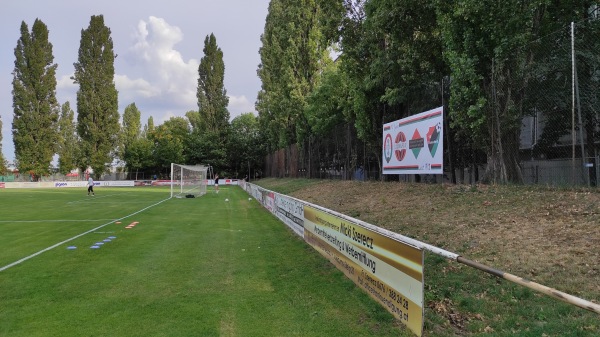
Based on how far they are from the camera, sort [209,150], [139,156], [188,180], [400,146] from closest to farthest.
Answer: [400,146] < [188,180] < [209,150] < [139,156]

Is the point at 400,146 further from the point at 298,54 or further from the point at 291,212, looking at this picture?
the point at 298,54

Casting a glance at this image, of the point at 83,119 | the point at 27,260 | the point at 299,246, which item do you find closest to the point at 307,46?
the point at 299,246

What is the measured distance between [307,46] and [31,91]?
48.1m

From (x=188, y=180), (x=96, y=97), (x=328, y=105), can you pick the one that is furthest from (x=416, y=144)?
(x=96, y=97)

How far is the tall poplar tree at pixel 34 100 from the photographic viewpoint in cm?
5975

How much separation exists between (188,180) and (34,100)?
38906mm

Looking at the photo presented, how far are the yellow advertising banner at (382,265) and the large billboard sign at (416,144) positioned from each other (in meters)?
4.85

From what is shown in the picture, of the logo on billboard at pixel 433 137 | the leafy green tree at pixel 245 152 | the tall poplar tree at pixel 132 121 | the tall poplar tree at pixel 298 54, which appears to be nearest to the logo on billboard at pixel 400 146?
the logo on billboard at pixel 433 137

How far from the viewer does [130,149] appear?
2835 inches

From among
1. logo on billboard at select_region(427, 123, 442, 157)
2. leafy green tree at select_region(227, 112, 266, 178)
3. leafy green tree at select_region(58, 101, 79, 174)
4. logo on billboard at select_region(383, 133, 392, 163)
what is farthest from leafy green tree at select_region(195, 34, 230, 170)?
logo on billboard at select_region(427, 123, 442, 157)

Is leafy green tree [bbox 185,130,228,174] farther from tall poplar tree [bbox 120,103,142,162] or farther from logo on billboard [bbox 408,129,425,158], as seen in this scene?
logo on billboard [bbox 408,129,425,158]

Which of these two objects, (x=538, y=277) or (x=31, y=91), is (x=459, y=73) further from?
(x=31, y=91)

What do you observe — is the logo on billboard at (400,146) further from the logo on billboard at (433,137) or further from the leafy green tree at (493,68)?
the leafy green tree at (493,68)

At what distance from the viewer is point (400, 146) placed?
45.8ft
